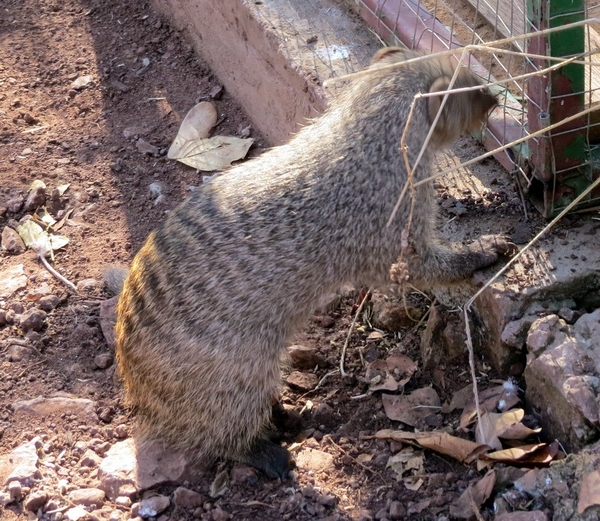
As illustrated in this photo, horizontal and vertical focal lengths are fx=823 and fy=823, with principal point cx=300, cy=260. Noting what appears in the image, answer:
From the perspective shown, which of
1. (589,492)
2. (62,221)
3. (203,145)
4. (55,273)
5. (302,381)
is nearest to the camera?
(589,492)

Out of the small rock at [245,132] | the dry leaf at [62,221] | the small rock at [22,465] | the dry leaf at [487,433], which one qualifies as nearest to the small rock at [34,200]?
the dry leaf at [62,221]

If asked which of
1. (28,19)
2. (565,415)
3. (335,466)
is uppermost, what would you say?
(28,19)

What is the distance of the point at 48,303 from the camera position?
13.4 feet

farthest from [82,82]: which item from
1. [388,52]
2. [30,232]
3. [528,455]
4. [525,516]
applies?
[525,516]

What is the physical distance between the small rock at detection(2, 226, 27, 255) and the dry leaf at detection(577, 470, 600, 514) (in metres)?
3.19

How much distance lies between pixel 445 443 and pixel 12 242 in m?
2.67

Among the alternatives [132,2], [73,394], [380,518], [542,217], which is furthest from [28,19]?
[380,518]

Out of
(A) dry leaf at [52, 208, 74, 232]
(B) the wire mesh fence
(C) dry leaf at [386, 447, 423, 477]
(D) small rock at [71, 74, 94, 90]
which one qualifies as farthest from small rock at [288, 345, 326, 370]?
(D) small rock at [71, 74, 94, 90]

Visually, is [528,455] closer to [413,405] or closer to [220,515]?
[413,405]

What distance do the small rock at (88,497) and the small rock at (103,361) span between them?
0.73 meters

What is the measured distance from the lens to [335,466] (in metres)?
3.20

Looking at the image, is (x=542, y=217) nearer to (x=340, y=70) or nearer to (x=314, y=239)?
(x=314, y=239)

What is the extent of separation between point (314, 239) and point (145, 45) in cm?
308

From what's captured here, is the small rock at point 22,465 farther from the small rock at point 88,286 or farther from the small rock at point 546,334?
the small rock at point 546,334
